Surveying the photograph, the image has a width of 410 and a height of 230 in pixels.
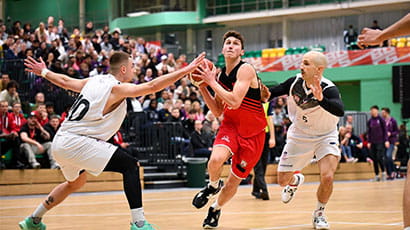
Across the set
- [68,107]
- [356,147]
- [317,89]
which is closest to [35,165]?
[68,107]

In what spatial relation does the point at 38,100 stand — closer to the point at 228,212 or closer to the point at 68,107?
the point at 68,107

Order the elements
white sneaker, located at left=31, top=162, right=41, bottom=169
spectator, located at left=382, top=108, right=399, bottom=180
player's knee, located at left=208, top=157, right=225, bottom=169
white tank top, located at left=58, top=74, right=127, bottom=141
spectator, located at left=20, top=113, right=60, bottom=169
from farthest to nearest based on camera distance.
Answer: spectator, located at left=382, top=108, right=399, bottom=180 < white sneaker, located at left=31, top=162, right=41, bottom=169 < spectator, located at left=20, top=113, right=60, bottom=169 < player's knee, located at left=208, top=157, right=225, bottom=169 < white tank top, located at left=58, top=74, right=127, bottom=141

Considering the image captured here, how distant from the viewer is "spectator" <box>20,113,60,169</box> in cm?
1379

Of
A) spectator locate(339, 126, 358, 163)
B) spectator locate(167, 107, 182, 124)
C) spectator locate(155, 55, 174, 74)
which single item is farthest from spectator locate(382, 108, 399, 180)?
spectator locate(155, 55, 174, 74)

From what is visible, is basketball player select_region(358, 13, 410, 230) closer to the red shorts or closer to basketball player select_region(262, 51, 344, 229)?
basketball player select_region(262, 51, 344, 229)

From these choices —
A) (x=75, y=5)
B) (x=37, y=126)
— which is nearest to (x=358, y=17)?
(x=75, y=5)

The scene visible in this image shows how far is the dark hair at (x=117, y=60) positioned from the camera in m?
6.50

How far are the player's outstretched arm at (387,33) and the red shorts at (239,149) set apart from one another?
115 inches

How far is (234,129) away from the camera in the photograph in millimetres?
7660

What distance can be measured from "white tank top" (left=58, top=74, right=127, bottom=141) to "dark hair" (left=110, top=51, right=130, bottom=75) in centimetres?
13

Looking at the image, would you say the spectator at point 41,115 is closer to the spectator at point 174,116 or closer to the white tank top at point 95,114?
the spectator at point 174,116

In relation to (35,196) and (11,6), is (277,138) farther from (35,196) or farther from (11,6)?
(11,6)

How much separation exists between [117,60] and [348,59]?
26.2 m

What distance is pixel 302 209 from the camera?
1005 centimetres
